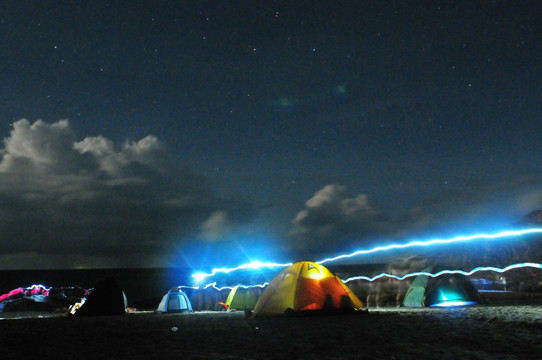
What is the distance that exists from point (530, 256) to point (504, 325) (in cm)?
6293

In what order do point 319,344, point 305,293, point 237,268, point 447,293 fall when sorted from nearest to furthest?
point 319,344
point 305,293
point 447,293
point 237,268

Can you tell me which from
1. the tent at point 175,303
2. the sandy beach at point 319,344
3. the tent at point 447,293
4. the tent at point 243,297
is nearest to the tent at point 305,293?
the sandy beach at point 319,344

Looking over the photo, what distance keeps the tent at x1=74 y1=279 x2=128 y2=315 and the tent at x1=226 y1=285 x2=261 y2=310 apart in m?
6.90

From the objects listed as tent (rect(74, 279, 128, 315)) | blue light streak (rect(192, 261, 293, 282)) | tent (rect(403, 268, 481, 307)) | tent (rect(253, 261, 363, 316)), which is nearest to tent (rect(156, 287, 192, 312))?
tent (rect(74, 279, 128, 315))

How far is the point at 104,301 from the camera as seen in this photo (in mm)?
22078

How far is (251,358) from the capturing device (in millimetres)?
6297

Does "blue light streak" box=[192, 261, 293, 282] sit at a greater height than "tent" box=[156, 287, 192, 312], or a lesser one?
greater

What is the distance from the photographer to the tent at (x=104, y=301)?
21562mm

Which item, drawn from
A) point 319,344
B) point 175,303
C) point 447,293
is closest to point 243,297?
point 175,303

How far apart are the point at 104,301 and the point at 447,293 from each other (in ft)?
60.4

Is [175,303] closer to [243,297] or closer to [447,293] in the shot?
[243,297]

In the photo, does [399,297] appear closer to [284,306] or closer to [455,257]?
[284,306]

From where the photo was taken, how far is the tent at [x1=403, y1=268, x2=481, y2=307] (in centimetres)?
2195

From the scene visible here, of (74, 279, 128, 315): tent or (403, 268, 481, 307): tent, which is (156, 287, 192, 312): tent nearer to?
(74, 279, 128, 315): tent
